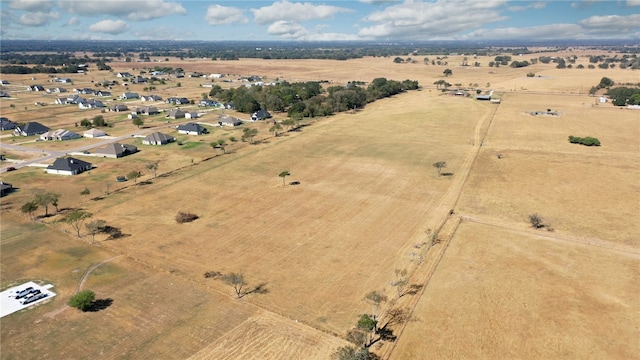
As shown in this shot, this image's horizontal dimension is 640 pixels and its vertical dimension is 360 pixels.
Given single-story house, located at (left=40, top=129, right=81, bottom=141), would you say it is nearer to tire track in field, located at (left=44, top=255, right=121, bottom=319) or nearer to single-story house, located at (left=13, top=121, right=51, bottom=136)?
single-story house, located at (left=13, top=121, right=51, bottom=136)

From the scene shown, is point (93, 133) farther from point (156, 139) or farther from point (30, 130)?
point (156, 139)

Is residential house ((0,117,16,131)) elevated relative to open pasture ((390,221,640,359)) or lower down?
elevated

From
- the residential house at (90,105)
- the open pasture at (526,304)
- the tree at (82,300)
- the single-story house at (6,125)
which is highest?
the residential house at (90,105)

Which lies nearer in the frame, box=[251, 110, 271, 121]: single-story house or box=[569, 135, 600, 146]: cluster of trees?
box=[569, 135, 600, 146]: cluster of trees

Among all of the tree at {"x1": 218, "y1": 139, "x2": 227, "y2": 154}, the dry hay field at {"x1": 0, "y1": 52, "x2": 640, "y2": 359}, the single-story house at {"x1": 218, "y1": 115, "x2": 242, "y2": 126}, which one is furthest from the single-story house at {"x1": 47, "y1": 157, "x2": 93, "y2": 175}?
the single-story house at {"x1": 218, "y1": 115, "x2": 242, "y2": 126}

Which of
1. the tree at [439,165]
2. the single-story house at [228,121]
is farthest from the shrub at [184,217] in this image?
the single-story house at [228,121]

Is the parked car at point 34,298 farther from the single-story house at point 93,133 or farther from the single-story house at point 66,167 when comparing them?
the single-story house at point 93,133
